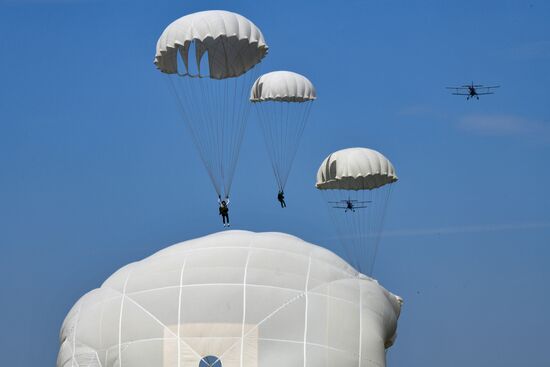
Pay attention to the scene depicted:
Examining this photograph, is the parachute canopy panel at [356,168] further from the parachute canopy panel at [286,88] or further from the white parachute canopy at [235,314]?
the white parachute canopy at [235,314]

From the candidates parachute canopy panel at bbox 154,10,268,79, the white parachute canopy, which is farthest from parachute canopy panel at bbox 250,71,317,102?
the white parachute canopy

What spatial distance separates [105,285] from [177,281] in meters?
3.77

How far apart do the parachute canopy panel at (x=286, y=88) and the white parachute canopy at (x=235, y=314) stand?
1266cm

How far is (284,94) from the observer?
74875mm

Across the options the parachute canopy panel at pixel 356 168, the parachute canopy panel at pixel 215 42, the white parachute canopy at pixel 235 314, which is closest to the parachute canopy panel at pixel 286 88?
the parachute canopy panel at pixel 356 168

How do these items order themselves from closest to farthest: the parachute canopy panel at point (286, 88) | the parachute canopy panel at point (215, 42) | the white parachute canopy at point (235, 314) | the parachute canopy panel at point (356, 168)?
the white parachute canopy at point (235, 314), the parachute canopy panel at point (215, 42), the parachute canopy panel at point (356, 168), the parachute canopy panel at point (286, 88)

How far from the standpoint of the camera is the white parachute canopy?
60469 millimetres

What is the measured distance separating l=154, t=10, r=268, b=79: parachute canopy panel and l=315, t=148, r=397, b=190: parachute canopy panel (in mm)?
8489

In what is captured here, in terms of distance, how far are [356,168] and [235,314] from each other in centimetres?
1580

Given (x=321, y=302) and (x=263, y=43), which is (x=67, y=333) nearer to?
(x=321, y=302)

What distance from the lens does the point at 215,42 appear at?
218ft

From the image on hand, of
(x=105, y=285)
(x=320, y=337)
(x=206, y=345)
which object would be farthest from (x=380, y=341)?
(x=105, y=285)

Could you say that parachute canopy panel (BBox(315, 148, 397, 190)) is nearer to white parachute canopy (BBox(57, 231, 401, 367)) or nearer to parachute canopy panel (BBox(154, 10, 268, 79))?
parachute canopy panel (BBox(154, 10, 268, 79))

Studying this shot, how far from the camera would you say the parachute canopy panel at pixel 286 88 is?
246 ft
